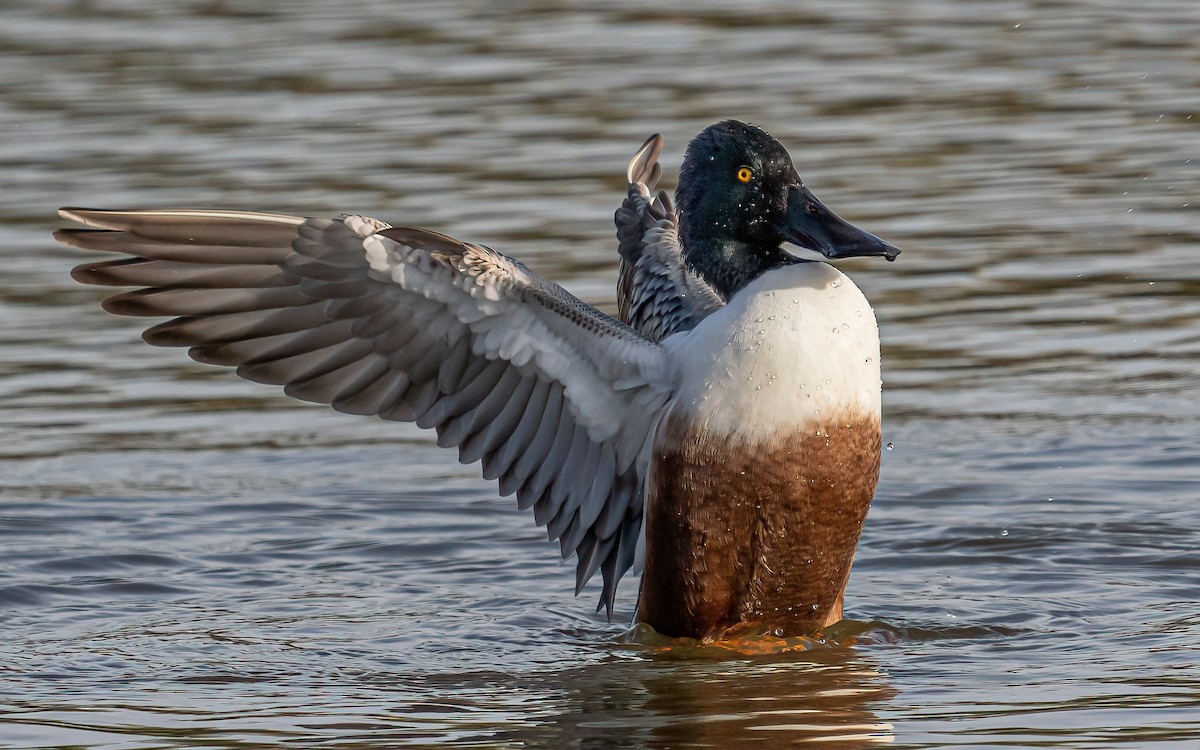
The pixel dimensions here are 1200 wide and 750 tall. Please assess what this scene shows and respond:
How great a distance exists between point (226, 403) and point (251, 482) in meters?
1.06

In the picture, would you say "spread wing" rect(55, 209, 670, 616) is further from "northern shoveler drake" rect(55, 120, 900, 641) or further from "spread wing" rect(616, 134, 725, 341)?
"spread wing" rect(616, 134, 725, 341)

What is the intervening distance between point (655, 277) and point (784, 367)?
54.8 inches

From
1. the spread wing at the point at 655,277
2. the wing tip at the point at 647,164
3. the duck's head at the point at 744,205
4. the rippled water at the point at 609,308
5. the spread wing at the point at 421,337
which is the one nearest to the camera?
the rippled water at the point at 609,308

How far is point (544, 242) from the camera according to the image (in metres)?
10.8

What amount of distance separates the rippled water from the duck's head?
119 centimetres

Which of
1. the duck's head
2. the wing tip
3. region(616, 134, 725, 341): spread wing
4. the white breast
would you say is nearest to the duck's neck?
the duck's head

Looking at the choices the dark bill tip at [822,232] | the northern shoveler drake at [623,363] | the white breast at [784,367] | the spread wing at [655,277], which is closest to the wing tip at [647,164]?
the spread wing at [655,277]

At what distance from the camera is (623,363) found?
6.29m

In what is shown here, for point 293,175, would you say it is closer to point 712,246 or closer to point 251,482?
point 251,482

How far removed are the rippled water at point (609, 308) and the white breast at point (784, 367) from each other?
738 mm

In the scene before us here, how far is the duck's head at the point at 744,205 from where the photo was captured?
646 cm

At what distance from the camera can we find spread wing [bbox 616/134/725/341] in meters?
7.16

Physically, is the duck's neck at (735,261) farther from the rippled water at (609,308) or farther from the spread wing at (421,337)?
the rippled water at (609,308)

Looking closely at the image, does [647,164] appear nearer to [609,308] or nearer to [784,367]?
→ [609,308]
